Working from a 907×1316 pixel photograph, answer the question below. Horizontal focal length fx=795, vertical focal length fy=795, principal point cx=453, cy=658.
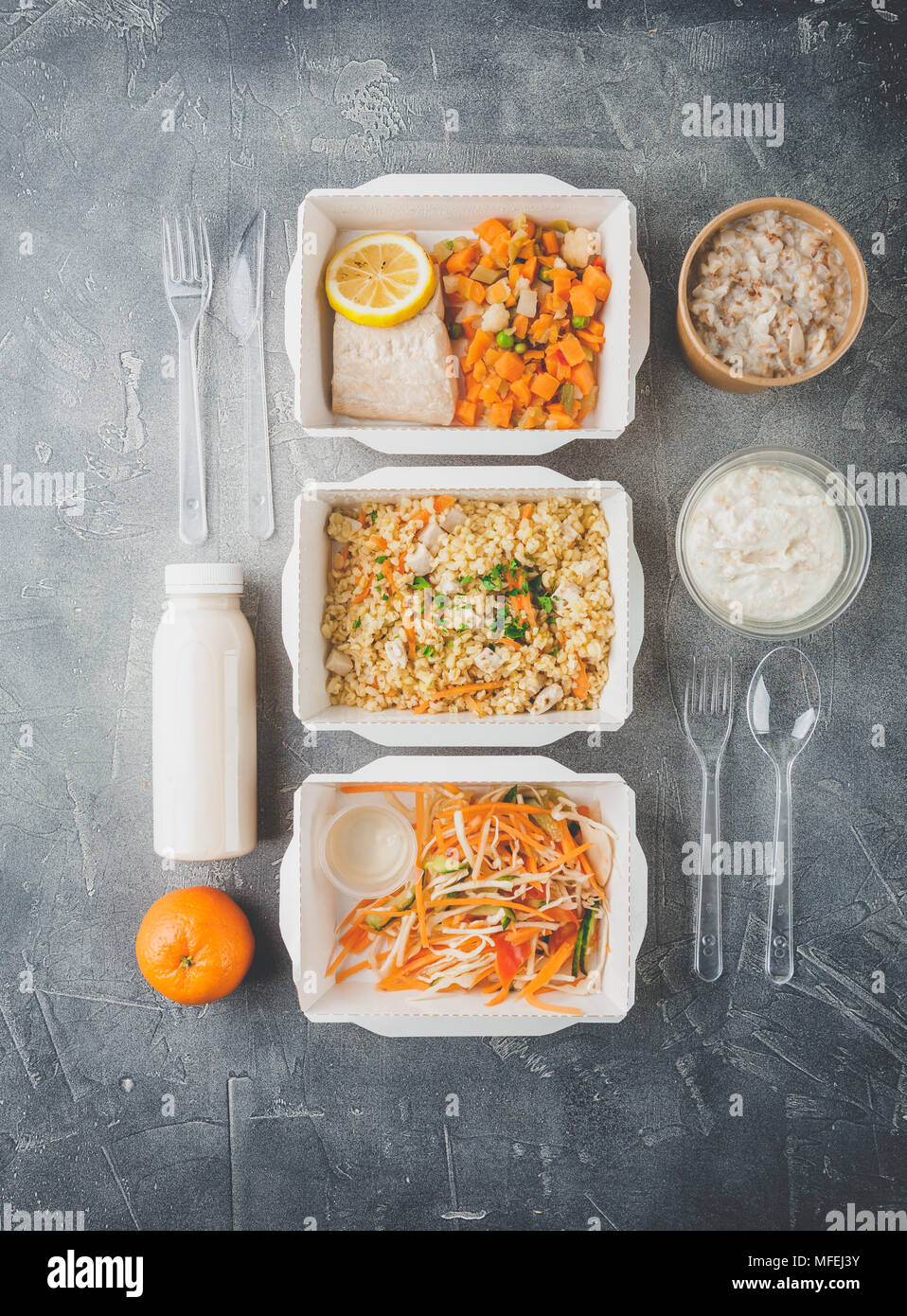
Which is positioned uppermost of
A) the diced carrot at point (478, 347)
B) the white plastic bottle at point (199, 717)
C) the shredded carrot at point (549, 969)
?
the diced carrot at point (478, 347)

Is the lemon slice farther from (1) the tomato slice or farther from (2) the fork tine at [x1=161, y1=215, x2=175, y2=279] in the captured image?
Answer: (1) the tomato slice

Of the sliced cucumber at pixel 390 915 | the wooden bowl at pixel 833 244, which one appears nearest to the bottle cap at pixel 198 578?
the sliced cucumber at pixel 390 915

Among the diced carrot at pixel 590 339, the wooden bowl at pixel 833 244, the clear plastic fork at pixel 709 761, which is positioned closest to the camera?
the wooden bowl at pixel 833 244

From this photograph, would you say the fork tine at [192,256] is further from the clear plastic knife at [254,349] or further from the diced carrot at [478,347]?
the diced carrot at [478,347]

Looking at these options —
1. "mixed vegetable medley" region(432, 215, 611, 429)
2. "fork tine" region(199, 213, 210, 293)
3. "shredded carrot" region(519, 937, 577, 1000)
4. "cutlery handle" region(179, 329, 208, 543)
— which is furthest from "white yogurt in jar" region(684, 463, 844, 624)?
"fork tine" region(199, 213, 210, 293)

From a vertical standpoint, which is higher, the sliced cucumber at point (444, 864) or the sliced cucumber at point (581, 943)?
the sliced cucumber at point (444, 864)
